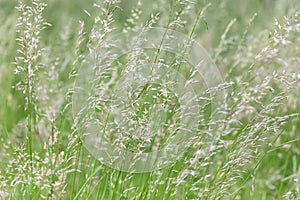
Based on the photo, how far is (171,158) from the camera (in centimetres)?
236

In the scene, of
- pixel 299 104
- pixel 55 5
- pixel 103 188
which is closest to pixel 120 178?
pixel 103 188

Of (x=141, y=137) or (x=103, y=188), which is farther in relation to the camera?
(x=103, y=188)

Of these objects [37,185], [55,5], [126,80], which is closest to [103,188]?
[37,185]

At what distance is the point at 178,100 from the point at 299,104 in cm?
200

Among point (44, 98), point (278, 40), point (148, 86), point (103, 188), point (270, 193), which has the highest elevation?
point (278, 40)

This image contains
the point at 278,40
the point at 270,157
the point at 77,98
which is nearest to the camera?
the point at 278,40

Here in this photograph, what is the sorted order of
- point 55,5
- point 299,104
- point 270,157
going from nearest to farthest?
point 270,157 → point 299,104 → point 55,5

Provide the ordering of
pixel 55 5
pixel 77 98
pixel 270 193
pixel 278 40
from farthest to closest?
pixel 55 5, pixel 270 193, pixel 77 98, pixel 278 40

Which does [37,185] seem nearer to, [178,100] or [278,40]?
[178,100]

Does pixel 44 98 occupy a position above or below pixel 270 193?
above

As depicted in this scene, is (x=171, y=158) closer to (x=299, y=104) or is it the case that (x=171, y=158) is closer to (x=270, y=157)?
(x=270, y=157)

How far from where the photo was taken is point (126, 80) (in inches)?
86.9

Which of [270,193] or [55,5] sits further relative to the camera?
[55,5]

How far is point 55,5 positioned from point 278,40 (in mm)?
6055
